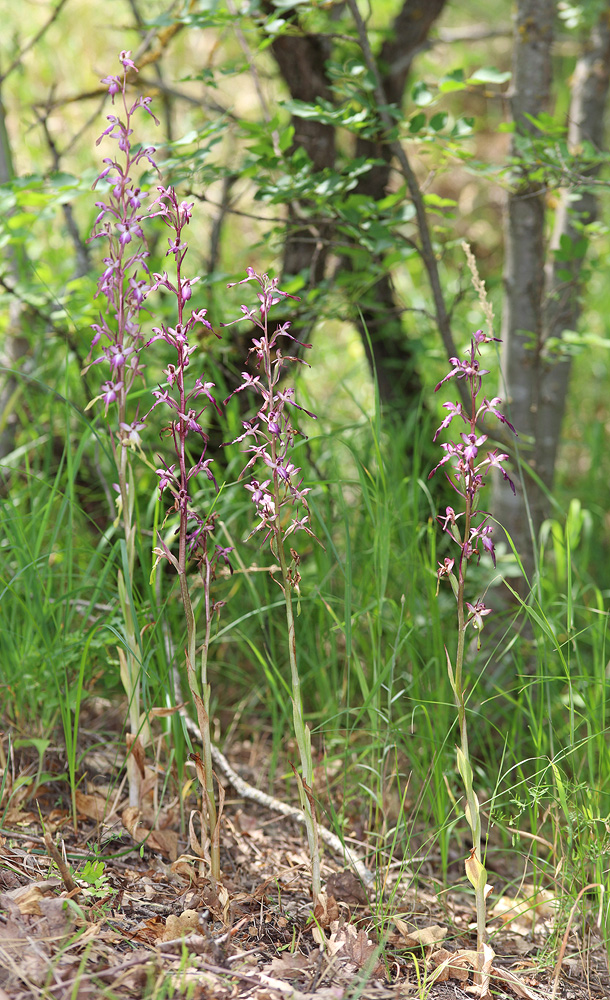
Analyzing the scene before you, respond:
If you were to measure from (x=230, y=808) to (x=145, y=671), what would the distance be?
2.19ft

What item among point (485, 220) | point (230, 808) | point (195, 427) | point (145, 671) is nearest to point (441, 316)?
point (195, 427)

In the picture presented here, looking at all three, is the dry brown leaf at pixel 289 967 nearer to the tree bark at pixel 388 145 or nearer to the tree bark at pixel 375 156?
the tree bark at pixel 375 156

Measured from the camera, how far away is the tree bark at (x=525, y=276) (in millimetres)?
2336

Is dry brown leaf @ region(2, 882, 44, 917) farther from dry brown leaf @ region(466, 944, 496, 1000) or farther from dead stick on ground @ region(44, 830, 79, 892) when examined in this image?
dry brown leaf @ region(466, 944, 496, 1000)

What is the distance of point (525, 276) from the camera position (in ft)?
7.98

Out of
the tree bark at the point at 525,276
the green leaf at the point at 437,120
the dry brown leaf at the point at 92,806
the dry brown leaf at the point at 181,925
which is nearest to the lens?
the dry brown leaf at the point at 181,925

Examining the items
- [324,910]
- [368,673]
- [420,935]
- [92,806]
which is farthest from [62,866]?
[368,673]

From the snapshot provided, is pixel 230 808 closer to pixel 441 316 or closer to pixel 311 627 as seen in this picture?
pixel 311 627

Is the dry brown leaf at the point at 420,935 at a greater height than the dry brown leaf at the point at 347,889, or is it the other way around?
the dry brown leaf at the point at 347,889

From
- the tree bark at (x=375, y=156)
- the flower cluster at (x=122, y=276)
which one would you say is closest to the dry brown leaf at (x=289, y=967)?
the flower cluster at (x=122, y=276)

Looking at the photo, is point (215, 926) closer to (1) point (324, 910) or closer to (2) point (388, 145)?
(1) point (324, 910)

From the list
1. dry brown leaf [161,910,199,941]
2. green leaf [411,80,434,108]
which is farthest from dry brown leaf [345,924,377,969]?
green leaf [411,80,434,108]

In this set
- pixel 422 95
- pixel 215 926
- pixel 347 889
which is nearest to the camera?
pixel 215 926

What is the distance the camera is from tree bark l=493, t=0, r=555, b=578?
7.66 ft
